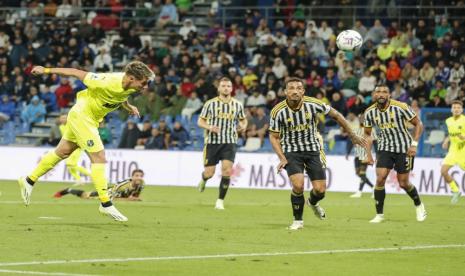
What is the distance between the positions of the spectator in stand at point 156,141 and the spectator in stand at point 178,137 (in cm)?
31

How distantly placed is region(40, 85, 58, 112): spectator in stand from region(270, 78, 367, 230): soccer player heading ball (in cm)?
2081

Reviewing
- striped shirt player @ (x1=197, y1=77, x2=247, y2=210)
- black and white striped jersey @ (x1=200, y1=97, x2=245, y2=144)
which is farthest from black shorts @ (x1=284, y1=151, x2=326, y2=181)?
black and white striped jersey @ (x1=200, y1=97, x2=245, y2=144)

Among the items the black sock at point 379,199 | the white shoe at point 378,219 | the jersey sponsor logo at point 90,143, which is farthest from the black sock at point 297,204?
the jersey sponsor logo at point 90,143

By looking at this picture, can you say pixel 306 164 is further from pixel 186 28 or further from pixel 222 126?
pixel 186 28

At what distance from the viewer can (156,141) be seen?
31516 mm

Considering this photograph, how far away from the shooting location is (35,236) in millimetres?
13320

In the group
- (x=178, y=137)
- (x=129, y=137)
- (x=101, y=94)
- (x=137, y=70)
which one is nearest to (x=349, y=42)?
(x=137, y=70)

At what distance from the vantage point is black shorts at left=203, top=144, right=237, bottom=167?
2083 centimetres

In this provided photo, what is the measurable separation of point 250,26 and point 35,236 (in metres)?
23.5

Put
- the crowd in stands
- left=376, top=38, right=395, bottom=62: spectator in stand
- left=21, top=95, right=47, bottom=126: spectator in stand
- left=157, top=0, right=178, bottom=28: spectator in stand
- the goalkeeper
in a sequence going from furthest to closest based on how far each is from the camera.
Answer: left=157, top=0, right=178, bottom=28: spectator in stand < left=21, top=95, right=47, bottom=126: spectator in stand < left=376, top=38, right=395, bottom=62: spectator in stand < the crowd in stands < the goalkeeper

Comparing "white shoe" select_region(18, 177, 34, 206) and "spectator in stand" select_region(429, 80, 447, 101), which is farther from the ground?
"spectator in stand" select_region(429, 80, 447, 101)

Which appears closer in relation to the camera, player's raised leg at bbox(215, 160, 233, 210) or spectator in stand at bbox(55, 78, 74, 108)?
player's raised leg at bbox(215, 160, 233, 210)

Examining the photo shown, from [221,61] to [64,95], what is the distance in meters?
5.52

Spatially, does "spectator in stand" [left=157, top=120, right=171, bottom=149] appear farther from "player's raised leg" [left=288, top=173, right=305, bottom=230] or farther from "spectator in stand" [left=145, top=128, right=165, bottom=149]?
"player's raised leg" [left=288, top=173, right=305, bottom=230]
